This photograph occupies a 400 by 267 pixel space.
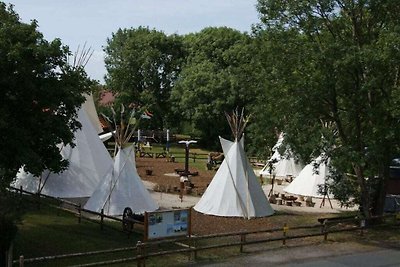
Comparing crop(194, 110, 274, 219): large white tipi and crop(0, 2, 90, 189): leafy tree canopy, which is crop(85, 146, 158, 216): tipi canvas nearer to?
crop(194, 110, 274, 219): large white tipi

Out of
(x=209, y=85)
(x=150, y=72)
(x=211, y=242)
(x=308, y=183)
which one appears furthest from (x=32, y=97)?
(x=150, y=72)

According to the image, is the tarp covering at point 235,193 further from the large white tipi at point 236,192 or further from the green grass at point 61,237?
the green grass at point 61,237

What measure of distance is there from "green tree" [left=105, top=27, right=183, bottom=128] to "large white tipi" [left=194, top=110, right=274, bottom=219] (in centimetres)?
4631

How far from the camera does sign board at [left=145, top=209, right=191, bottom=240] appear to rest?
17.0 m

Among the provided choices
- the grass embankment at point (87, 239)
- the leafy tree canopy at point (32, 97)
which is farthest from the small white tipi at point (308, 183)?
the leafy tree canopy at point (32, 97)

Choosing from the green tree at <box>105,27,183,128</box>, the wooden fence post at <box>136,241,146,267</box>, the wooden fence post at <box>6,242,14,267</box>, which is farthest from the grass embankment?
the green tree at <box>105,27,183,128</box>

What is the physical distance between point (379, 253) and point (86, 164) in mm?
14659

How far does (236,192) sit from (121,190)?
476 centimetres

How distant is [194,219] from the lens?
2391 cm

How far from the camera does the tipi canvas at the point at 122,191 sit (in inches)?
930

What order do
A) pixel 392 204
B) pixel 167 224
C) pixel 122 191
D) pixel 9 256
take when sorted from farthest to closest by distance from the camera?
1. pixel 392 204
2. pixel 122 191
3. pixel 167 224
4. pixel 9 256

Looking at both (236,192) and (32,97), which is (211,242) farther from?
(32,97)

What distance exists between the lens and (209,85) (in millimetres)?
61156

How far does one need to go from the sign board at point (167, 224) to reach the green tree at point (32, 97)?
10.7ft
